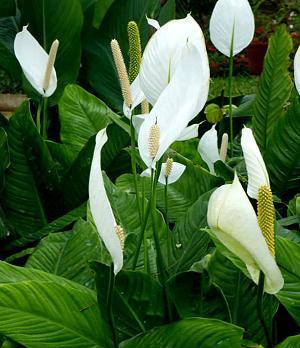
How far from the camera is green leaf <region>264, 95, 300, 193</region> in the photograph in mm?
1466

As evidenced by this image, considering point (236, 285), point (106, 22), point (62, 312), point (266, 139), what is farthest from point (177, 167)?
point (106, 22)

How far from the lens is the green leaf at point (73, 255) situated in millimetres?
1097

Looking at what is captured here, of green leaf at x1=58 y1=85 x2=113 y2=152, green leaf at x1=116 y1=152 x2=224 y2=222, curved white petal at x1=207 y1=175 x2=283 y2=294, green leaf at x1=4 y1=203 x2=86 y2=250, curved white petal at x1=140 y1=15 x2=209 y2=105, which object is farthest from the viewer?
green leaf at x1=58 y1=85 x2=113 y2=152

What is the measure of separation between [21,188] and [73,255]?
17.8 inches

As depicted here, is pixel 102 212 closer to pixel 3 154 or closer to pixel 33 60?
pixel 3 154

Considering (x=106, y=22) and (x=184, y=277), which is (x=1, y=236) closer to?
(x=184, y=277)

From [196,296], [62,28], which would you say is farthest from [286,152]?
[62,28]

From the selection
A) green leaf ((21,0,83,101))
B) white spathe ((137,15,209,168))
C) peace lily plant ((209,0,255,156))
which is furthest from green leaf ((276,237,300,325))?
green leaf ((21,0,83,101))

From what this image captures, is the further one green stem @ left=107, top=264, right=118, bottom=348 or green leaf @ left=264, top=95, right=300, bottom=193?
green leaf @ left=264, top=95, right=300, bottom=193

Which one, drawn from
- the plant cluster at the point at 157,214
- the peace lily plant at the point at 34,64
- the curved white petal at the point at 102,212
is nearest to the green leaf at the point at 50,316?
the plant cluster at the point at 157,214

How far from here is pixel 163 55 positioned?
3.08 feet

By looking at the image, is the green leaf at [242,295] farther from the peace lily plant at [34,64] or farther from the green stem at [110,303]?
the peace lily plant at [34,64]

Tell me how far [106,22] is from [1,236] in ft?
3.42

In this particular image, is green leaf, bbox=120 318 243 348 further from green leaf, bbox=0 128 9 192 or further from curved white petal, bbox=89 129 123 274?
green leaf, bbox=0 128 9 192
